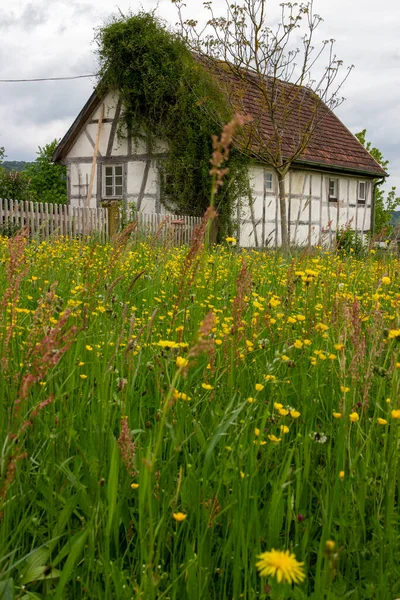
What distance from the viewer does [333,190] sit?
22.6 meters

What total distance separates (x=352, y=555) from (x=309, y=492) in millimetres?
297

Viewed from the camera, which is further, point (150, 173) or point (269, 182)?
point (269, 182)

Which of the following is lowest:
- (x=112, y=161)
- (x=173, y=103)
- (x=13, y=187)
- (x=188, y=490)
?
(x=188, y=490)

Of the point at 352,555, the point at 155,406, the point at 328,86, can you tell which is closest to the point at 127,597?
the point at 352,555

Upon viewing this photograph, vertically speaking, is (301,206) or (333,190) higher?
(333,190)

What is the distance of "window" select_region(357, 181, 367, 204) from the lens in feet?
78.9

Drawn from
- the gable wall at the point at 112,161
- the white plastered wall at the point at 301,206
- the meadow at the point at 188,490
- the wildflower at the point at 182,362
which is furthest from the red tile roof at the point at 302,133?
the wildflower at the point at 182,362

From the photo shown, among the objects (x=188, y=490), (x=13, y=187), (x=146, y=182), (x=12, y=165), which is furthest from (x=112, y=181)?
(x=12, y=165)

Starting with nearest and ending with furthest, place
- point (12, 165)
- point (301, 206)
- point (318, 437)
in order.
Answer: point (318, 437), point (301, 206), point (12, 165)

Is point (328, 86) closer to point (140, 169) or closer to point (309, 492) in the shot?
point (140, 169)

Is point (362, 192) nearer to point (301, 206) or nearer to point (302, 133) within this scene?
point (302, 133)

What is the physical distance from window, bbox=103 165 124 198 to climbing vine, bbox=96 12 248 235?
1716 millimetres

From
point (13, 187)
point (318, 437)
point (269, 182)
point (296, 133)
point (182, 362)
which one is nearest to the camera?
point (182, 362)

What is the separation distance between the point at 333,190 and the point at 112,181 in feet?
25.4
